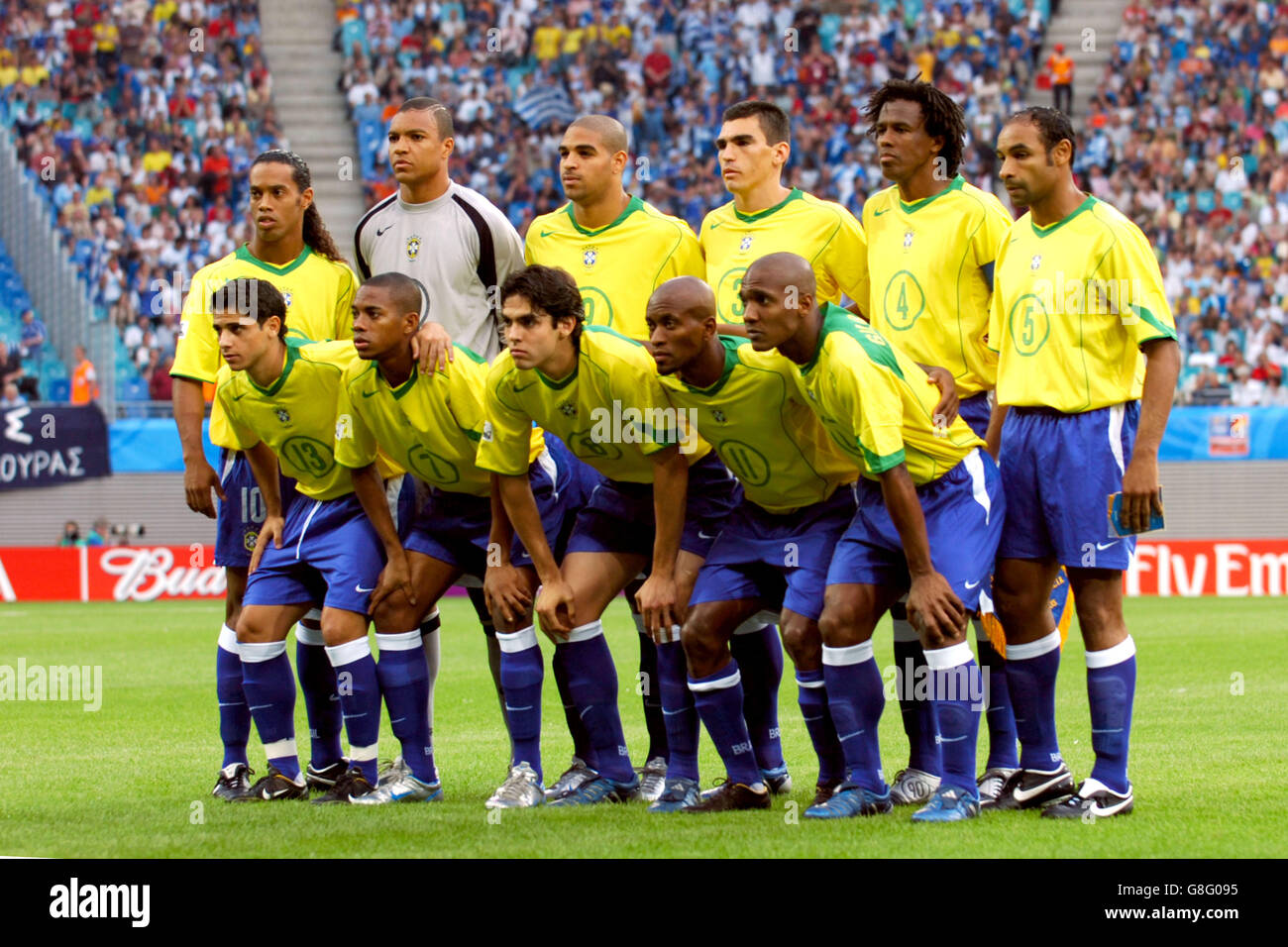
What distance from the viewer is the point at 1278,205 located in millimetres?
23844

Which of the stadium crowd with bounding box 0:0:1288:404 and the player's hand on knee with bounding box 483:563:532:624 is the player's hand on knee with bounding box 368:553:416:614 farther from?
the stadium crowd with bounding box 0:0:1288:404

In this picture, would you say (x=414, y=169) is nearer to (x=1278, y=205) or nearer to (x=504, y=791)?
(x=504, y=791)

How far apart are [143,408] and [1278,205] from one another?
1658 cm

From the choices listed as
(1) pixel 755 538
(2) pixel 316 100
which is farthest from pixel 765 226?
(2) pixel 316 100

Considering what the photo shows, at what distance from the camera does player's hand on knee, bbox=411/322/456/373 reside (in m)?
6.45

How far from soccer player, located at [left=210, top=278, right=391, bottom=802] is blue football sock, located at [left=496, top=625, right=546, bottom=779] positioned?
559 mm

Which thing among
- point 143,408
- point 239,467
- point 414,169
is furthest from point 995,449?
point 143,408

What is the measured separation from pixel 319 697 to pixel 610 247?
2386mm

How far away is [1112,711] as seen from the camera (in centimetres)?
578

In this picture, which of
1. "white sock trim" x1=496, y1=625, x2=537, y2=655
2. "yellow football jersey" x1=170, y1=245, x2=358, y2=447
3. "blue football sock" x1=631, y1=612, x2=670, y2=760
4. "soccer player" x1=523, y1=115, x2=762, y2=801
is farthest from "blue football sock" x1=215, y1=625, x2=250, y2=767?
"blue football sock" x1=631, y1=612, x2=670, y2=760

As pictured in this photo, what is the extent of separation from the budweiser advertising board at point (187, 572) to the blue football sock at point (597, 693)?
14.5m

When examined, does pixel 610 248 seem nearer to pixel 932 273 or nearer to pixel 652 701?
pixel 932 273

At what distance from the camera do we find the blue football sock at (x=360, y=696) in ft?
21.5

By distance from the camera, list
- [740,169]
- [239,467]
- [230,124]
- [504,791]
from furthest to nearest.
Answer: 1. [230,124]
2. [239,467]
3. [740,169]
4. [504,791]
